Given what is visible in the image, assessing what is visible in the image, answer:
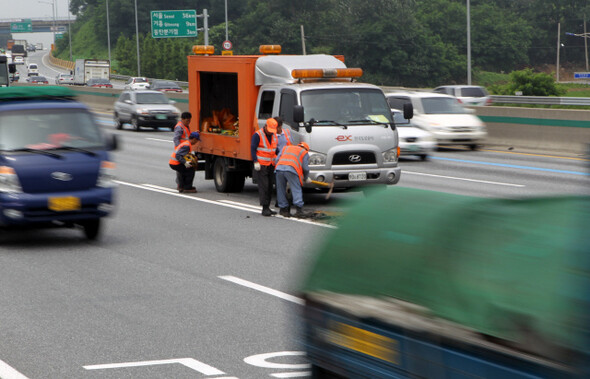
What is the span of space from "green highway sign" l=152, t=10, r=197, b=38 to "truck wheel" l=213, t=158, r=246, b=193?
49708mm

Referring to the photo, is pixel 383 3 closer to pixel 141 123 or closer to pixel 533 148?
pixel 141 123

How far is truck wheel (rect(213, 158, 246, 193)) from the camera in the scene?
65.8 ft

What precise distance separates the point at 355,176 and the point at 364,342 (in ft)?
42.0

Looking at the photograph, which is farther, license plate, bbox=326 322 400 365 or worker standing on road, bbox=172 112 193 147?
worker standing on road, bbox=172 112 193 147

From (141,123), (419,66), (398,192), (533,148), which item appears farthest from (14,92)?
(419,66)

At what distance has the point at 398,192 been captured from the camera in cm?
542

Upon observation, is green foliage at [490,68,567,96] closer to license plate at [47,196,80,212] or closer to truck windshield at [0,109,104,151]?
truck windshield at [0,109,104,151]

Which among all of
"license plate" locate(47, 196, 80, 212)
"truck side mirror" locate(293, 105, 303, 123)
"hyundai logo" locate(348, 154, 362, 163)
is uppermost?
"truck side mirror" locate(293, 105, 303, 123)

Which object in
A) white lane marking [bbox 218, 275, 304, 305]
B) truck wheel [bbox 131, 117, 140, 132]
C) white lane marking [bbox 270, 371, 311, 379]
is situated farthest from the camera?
truck wheel [bbox 131, 117, 140, 132]

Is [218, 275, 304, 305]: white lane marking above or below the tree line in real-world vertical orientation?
below

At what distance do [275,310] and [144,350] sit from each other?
1837mm

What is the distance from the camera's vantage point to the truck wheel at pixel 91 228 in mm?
14086

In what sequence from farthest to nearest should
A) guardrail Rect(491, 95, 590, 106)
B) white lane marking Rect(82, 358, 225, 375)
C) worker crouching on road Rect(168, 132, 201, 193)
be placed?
guardrail Rect(491, 95, 590, 106) → worker crouching on road Rect(168, 132, 201, 193) → white lane marking Rect(82, 358, 225, 375)

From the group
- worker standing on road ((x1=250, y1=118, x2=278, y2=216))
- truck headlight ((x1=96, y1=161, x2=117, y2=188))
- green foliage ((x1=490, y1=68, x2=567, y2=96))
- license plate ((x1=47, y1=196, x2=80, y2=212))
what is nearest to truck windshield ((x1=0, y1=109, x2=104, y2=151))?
truck headlight ((x1=96, y1=161, x2=117, y2=188))
